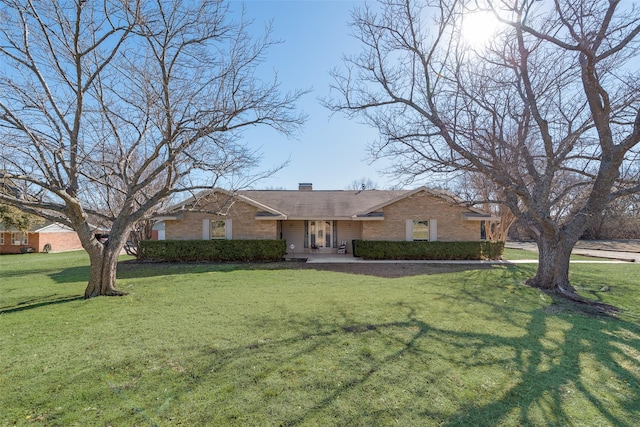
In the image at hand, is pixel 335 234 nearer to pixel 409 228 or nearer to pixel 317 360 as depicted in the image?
pixel 409 228

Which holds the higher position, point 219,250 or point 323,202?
point 323,202

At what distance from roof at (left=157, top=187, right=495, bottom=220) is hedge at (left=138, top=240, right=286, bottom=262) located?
1901 mm

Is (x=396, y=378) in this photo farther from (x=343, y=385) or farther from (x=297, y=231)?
(x=297, y=231)

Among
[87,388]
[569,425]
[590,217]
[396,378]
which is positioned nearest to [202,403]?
[87,388]

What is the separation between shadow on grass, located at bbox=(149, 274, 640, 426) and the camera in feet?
10.8

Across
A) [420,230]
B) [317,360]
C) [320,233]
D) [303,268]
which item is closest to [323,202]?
[320,233]

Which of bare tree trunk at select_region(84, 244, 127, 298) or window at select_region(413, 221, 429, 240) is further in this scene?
window at select_region(413, 221, 429, 240)

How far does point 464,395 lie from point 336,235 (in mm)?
17422

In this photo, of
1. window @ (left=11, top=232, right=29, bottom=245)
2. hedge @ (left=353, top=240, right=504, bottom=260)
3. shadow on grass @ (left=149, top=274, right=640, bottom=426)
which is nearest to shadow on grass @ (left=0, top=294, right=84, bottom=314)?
shadow on grass @ (left=149, top=274, right=640, bottom=426)

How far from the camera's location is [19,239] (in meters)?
27.1

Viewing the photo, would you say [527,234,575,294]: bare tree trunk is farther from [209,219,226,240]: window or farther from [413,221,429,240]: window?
[209,219,226,240]: window

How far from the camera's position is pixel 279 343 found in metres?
5.19

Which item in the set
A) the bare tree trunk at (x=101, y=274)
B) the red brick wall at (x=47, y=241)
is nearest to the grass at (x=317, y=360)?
the bare tree trunk at (x=101, y=274)

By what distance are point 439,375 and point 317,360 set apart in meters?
1.69
